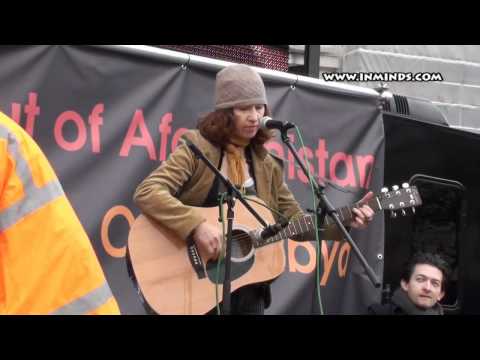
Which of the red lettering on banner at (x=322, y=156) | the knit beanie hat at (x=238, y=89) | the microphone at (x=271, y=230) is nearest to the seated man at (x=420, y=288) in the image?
the red lettering on banner at (x=322, y=156)

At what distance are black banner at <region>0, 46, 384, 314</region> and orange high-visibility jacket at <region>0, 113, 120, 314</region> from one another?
206 cm

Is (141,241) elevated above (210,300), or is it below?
above

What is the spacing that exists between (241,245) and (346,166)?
1374 millimetres

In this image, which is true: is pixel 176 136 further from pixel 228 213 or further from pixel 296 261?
pixel 228 213

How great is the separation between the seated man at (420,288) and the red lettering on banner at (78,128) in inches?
75.2

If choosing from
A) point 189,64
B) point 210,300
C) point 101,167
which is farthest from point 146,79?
point 210,300

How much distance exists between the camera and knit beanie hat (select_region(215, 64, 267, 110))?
372 cm

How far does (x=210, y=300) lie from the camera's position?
11.8 feet

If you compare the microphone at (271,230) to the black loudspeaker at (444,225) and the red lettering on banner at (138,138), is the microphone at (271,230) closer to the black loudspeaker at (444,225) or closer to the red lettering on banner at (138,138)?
the red lettering on banner at (138,138)

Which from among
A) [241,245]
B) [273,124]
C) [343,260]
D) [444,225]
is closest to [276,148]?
[343,260]

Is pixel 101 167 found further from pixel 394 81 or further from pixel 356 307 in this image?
pixel 394 81

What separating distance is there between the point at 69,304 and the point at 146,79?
2.58 m

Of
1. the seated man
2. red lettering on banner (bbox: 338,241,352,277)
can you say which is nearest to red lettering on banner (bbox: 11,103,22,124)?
red lettering on banner (bbox: 338,241,352,277)

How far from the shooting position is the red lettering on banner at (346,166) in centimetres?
482
